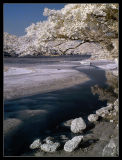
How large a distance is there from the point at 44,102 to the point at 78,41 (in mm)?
4756

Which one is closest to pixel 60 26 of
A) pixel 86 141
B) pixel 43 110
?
pixel 43 110

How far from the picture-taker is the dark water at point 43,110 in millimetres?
8031

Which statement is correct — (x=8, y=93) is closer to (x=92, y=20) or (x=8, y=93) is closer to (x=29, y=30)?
(x=29, y=30)

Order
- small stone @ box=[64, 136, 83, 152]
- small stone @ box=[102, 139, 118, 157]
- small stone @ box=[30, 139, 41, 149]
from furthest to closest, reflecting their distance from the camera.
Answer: small stone @ box=[30, 139, 41, 149] < small stone @ box=[64, 136, 83, 152] < small stone @ box=[102, 139, 118, 157]

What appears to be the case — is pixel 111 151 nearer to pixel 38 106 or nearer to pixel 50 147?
pixel 50 147

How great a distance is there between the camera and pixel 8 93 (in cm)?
1358

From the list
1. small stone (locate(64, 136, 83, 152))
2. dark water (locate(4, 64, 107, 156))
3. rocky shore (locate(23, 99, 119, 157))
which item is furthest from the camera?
dark water (locate(4, 64, 107, 156))

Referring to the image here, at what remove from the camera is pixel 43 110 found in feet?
35.5

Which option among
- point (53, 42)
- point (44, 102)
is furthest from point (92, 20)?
point (44, 102)

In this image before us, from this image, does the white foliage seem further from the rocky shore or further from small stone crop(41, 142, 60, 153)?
small stone crop(41, 142, 60, 153)

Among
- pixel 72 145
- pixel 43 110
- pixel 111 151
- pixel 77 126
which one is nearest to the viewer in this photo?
pixel 111 151

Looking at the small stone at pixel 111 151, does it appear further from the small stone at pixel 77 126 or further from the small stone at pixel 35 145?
the small stone at pixel 35 145

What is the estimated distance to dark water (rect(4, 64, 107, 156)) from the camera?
8.03 metres

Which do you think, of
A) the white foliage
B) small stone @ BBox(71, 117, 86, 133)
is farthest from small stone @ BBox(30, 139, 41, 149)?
the white foliage
